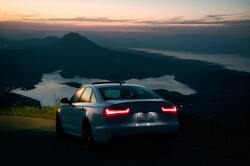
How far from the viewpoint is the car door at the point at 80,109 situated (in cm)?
1375

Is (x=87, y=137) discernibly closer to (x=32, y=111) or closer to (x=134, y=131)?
(x=134, y=131)

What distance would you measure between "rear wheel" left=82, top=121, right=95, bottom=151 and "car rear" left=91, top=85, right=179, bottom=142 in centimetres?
44

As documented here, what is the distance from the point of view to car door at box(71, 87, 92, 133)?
13.7 meters

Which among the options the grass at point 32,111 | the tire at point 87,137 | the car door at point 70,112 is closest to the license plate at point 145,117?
the tire at point 87,137

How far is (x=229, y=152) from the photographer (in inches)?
487

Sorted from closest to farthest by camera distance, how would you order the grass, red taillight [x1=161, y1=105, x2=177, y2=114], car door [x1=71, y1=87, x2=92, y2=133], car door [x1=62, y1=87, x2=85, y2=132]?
red taillight [x1=161, y1=105, x2=177, y2=114] → car door [x1=71, y1=87, x2=92, y2=133] → car door [x1=62, y1=87, x2=85, y2=132] → the grass

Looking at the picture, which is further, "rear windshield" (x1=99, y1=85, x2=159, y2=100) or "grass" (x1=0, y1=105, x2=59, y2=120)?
"grass" (x1=0, y1=105, x2=59, y2=120)

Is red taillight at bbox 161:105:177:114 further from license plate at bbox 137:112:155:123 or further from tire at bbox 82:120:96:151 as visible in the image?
tire at bbox 82:120:96:151

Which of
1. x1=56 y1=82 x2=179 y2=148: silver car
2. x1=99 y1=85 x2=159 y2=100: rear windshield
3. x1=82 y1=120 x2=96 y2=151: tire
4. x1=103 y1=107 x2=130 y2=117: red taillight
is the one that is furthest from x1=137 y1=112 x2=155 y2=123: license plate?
x1=82 y1=120 x2=96 y2=151: tire

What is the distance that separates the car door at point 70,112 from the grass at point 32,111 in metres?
8.91

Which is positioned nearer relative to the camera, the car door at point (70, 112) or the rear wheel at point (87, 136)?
the rear wheel at point (87, 136)

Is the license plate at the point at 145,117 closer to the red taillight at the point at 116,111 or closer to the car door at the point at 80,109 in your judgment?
the red taillight at the point at 116,111

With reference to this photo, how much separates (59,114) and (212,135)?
4292mm

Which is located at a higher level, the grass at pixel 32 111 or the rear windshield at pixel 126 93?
the rear windshield at pixel 126 93
